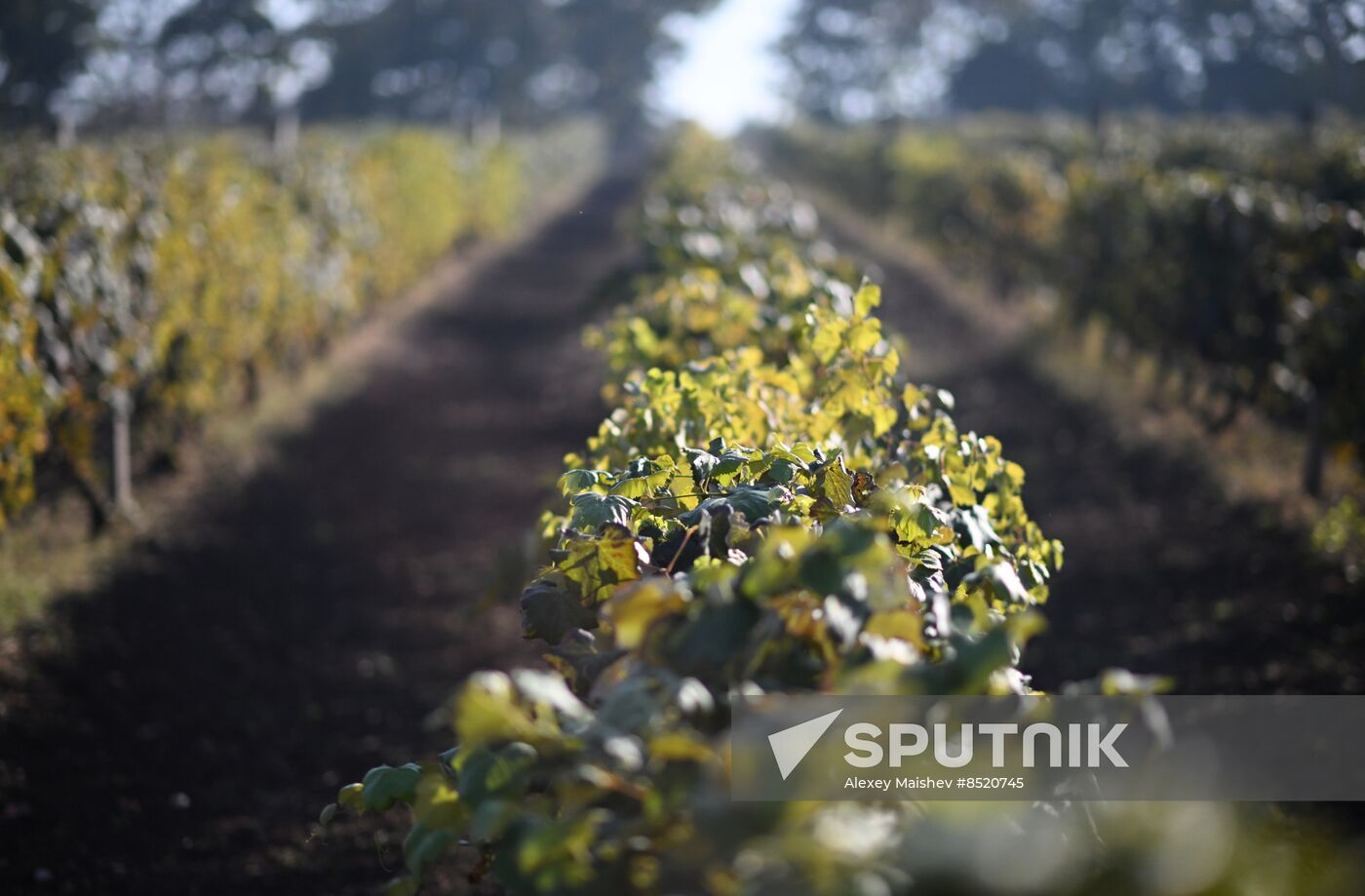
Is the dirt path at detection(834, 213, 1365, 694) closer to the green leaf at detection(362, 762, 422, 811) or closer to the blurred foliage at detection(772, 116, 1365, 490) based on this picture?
the blurred foliage at detection(772, 116, 1365, 490)

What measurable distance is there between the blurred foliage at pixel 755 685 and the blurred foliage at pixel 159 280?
376 centimetres

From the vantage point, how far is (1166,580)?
255 inches

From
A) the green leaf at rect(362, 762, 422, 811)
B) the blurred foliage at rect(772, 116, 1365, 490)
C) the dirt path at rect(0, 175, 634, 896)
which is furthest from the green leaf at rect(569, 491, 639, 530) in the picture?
the blurred foliage at rect(772, 116, 1365, 490)

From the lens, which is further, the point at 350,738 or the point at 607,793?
the point at 350,738

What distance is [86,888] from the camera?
3652 mm

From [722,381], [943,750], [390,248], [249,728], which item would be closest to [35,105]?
[390,248]

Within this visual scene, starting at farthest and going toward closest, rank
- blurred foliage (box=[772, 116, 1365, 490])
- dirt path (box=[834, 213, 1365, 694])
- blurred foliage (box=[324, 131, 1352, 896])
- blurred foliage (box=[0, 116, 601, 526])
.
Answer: blurred foliage (box=[772, 116, 1365, 490]) → blurred foliage (box=[0, 116, 601, 526]) → dirt path (box=[834, 213, 1365, 694]) → blurred foliage (box=[324, 131, 1352, 896])

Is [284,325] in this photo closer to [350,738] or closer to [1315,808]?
[350,738]

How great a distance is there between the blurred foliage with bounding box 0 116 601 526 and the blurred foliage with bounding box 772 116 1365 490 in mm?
6185

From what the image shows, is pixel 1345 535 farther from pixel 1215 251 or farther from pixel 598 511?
pixel 598 511

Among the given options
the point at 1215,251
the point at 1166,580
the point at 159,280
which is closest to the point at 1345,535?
the point at 1166,580

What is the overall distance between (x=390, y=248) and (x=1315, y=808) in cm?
1241

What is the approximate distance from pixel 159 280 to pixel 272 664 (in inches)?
116

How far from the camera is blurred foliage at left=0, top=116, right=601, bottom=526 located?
5.73 meters
